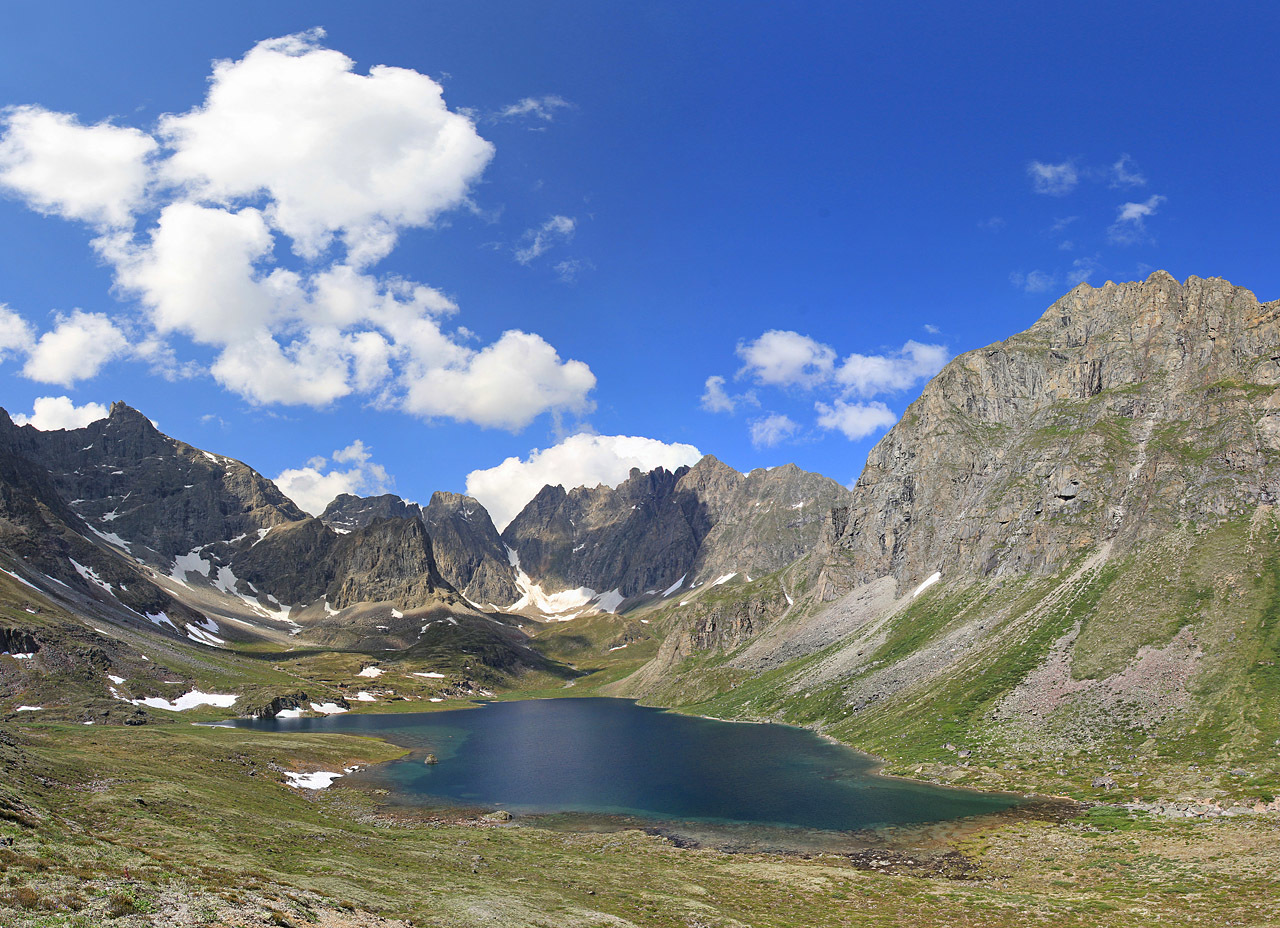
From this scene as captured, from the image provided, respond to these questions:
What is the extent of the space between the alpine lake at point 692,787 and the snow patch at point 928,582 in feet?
206

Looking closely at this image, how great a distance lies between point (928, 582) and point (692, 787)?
395ft

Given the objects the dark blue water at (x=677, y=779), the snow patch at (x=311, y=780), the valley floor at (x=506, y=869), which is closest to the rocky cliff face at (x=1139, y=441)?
the dark blue water at (x=677, y=779)

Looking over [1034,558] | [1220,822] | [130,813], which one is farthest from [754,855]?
[1034,558]

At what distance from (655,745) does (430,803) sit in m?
63.2

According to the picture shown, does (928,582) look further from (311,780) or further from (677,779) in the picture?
(311,780)

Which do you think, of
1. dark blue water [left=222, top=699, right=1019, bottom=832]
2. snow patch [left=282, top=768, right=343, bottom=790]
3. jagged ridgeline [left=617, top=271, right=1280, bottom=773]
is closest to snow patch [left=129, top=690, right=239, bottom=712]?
dark blue water [left=222, top=699, right=1019, bottom=832]

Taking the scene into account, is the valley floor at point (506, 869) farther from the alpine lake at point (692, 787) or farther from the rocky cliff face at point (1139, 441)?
the rocky cliff face at point (1139, 441)

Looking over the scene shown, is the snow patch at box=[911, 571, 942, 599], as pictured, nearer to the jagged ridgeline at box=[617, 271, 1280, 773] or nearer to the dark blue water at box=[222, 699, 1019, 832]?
the jagged ridgeline at box=[617, 271, 1280, 773]

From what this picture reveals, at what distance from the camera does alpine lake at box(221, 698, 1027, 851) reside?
7494 cm

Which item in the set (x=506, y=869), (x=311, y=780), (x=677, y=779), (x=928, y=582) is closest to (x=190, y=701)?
(x=311, y=780)

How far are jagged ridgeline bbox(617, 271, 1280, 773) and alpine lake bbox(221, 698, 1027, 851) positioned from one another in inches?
677

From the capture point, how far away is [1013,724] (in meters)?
104

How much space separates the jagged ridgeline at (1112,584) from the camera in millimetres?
95062

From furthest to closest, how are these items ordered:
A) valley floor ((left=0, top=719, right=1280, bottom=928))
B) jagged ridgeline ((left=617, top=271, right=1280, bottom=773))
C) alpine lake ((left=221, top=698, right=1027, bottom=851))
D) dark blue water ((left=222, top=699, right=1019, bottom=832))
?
jagged ridgeline ((left=617, top=271, right=1280, bottom=773))
dark blue water ((left=222, top=699, right=1019, bottom=832))
alpine lake ((left=221, top=698, right=1027, bottom=851))
valley floor ((left=0, top=719, right=1280, bottom=928))
